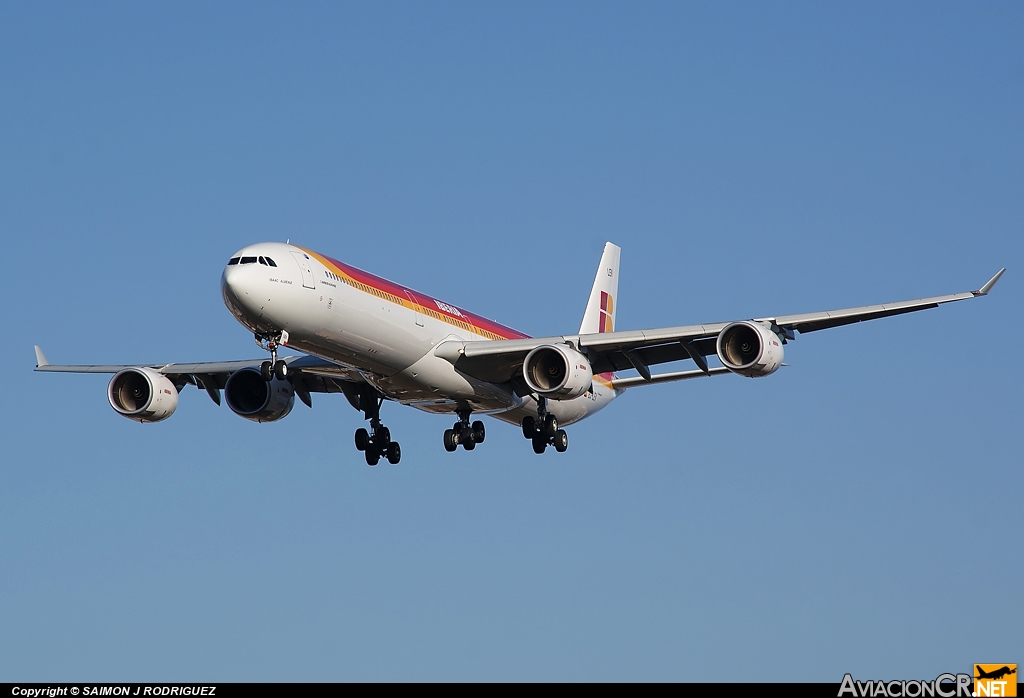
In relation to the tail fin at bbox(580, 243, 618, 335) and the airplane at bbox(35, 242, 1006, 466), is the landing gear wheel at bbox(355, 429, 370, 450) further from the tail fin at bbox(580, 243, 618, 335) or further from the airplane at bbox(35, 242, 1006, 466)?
the tail fin at bbox(580, 243, 618, 335)

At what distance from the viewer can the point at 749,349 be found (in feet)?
138

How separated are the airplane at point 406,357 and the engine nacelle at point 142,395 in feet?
0.13

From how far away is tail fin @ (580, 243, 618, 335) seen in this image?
58156 mm

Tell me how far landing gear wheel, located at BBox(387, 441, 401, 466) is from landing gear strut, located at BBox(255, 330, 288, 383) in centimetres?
912

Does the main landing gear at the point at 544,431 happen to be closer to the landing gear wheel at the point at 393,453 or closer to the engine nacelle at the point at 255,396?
the landing gear wheel at the point at 393,453

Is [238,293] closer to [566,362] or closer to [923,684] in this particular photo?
[566,362]

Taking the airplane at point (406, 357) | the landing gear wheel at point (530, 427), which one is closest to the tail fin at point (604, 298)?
the airplane at point (406, 357)

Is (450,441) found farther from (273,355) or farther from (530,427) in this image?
(273,355)

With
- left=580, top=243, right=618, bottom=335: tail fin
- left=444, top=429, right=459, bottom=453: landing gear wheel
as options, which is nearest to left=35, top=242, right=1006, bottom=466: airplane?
left=444, top=429, right=459, bottom=453: landing gear wheel

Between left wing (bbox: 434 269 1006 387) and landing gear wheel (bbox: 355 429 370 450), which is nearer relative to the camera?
left wing (bbox: 434 269 1006 387)

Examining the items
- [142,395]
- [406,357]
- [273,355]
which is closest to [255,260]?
[273,355]

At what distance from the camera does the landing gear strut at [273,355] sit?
3862 cm

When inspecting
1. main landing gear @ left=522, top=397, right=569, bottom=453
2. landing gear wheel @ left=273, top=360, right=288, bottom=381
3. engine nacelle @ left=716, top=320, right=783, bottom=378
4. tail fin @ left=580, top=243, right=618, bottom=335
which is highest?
tail fin @ left=580, top=243, right=618, bottom=335

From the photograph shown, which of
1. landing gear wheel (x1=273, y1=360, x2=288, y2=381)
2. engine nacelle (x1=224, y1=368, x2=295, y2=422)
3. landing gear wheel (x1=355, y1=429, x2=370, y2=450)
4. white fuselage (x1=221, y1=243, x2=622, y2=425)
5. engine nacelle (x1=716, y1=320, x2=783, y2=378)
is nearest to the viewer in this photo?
white fuselage (x1=221, y1=243, x2=622, y2=425)
